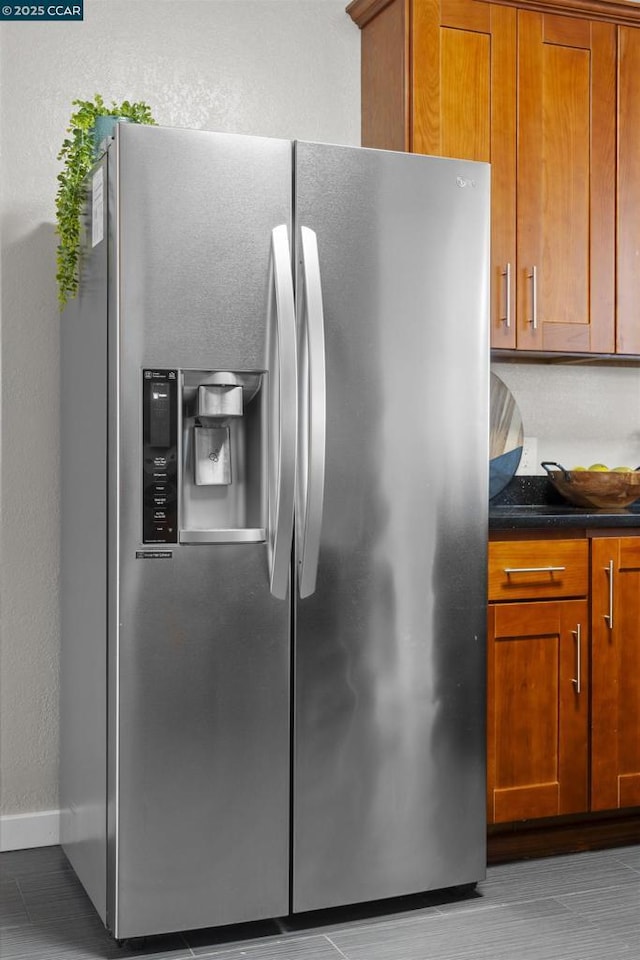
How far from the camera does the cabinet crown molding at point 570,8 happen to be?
3012 millimetres

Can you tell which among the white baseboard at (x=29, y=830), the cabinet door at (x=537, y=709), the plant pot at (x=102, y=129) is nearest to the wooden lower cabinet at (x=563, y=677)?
the cabinet door at (x=537, y=709)

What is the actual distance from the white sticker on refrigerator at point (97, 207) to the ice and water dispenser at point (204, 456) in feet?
1.22

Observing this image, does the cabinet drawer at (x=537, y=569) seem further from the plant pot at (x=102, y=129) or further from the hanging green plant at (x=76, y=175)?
the plant pot at (x=102, y=129)

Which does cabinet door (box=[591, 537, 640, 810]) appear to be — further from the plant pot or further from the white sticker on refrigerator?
the plant pot

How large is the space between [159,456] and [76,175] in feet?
2.54

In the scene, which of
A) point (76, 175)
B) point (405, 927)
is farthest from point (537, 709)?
point (76, 175)

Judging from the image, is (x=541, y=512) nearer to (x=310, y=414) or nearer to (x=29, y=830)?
(x=310, y=414)

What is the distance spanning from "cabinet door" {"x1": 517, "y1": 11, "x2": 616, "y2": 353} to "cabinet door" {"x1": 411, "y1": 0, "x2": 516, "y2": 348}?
4cm

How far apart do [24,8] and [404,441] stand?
64.7 inches

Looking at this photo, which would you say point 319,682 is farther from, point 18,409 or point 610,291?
point 610,291

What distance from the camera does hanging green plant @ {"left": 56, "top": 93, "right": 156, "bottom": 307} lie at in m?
2.40

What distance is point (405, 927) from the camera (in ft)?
7.72

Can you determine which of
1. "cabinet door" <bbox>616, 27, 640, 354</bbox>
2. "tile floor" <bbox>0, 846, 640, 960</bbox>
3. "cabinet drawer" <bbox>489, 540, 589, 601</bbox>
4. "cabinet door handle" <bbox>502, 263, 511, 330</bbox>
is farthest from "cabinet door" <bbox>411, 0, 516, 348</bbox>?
"tile floor" <bbox>0, 846, 640, 960</bbox>

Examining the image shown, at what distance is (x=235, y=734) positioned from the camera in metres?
2.23
